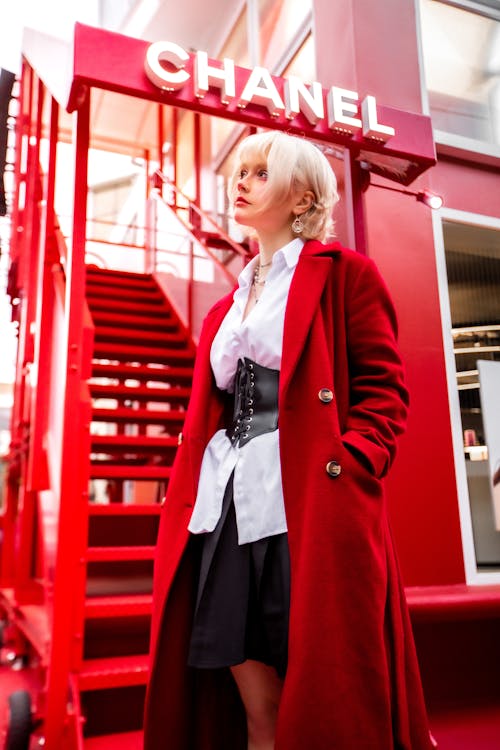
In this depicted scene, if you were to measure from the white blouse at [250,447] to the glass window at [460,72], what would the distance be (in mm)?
3501

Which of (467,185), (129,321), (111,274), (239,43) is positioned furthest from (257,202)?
(111,274)

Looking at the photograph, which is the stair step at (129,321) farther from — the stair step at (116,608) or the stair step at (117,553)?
the stair step at (116,608)

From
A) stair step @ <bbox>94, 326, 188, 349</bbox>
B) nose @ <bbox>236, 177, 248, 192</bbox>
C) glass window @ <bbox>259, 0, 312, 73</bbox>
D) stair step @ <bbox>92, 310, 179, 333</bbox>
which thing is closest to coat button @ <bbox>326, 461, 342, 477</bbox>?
nose @ <bbox>236, 177, 248, 192</bbox>

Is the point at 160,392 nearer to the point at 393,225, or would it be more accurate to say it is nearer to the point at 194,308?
the point at 194,308

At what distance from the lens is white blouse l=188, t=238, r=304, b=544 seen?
1.56 meters

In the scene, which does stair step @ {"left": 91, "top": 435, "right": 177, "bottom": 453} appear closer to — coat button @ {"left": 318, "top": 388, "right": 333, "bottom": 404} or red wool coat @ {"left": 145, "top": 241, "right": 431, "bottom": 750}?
red wool coat @ {"left": 145, "top": 241, "right": 431, "bottom": 750}

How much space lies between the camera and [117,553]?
12.1ft

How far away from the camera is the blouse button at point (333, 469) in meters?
1.47

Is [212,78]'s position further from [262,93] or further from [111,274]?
[111,274]

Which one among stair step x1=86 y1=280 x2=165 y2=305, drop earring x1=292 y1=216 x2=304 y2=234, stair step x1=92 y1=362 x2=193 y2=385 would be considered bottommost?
drop earring x1=292 y1=216 x2=304 y2=234

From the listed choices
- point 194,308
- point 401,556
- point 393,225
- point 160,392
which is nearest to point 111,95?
point 194,308

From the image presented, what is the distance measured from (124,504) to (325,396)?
2.76m

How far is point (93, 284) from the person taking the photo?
25.1 feet

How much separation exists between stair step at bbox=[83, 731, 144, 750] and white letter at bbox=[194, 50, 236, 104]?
2.95 metres
